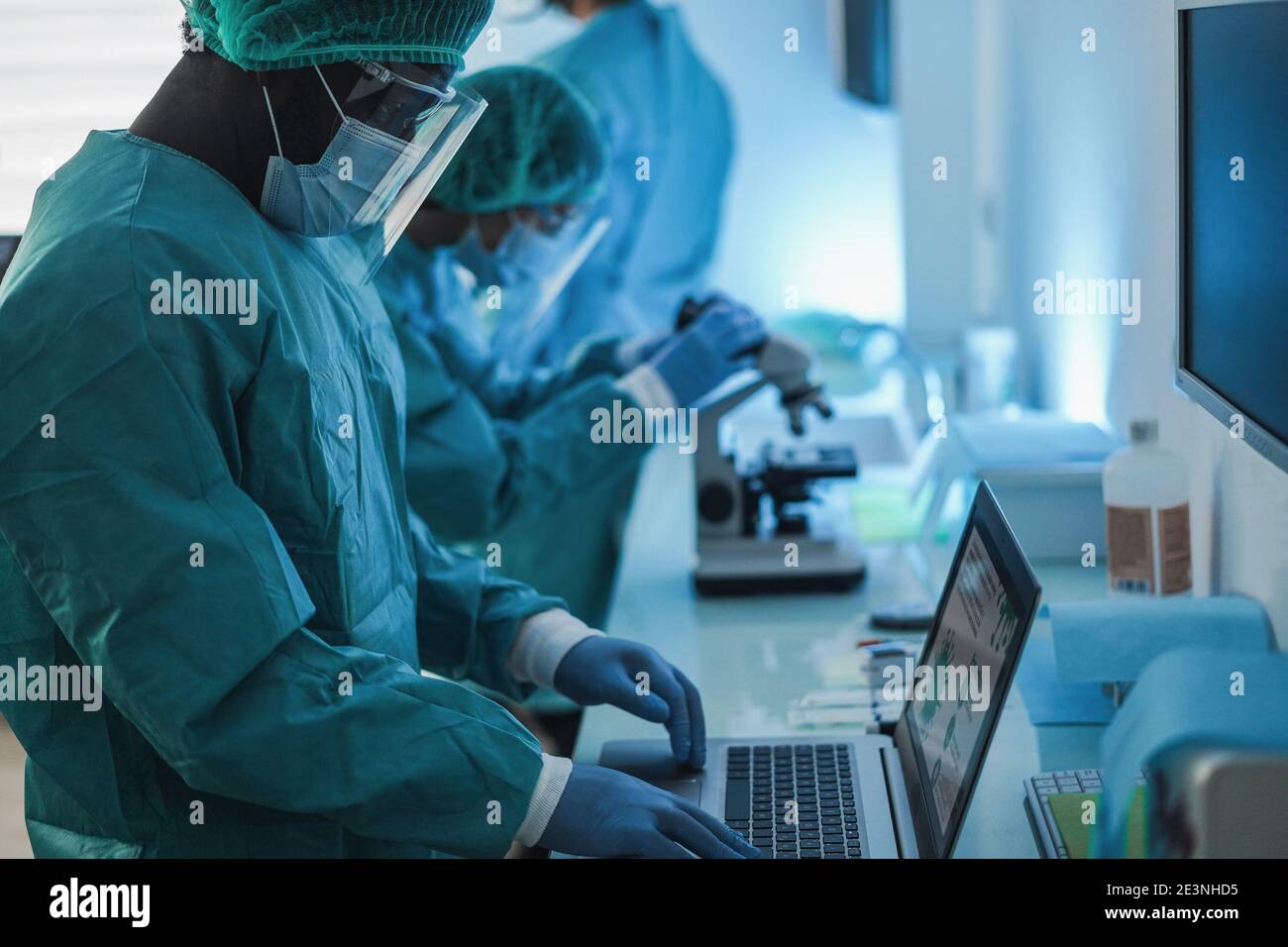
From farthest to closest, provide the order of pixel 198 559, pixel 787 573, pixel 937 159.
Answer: pixel 937 159
pixel 787 573
pixel 198 559

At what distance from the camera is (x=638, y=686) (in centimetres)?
137

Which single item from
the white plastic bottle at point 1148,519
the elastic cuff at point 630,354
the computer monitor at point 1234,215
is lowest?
the white plastic bottle at point 1148,519

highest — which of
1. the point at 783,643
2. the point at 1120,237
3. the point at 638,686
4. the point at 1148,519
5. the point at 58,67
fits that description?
the point at 58,67

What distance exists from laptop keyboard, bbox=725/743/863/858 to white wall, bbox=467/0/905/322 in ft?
11.1

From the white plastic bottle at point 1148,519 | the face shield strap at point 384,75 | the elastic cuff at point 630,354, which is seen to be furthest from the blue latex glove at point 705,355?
the face shield strap at point 384,75

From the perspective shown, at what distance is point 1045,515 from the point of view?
1.94 metres

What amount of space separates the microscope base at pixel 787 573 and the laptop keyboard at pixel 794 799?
0.67m

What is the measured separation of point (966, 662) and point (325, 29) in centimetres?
77

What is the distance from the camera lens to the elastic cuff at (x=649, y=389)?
7.25 ft

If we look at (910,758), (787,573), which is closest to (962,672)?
(910,758)

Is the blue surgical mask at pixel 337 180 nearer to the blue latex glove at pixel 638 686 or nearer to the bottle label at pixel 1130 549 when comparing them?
the blue latex glove at pixel 638 686

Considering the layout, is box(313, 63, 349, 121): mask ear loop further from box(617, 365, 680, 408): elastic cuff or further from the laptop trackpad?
box(617, 365, 680, 408): elastic cuff

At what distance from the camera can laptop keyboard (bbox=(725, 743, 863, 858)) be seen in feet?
3.86

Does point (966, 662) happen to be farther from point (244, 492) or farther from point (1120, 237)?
point (1120, 237)
